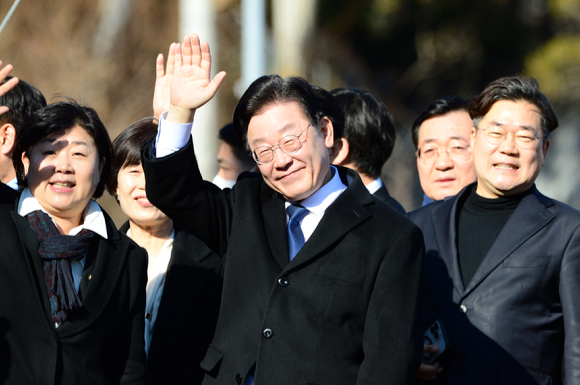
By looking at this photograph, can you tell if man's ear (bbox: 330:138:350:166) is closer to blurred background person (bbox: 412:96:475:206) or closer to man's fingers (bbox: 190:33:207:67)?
blurred background person (bbox: 412:96:475:206)

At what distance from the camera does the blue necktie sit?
265cm

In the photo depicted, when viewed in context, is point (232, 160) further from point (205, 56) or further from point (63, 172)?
point (205, 56)

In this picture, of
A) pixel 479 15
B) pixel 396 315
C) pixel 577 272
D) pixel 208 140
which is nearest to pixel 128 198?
pixel 396 315

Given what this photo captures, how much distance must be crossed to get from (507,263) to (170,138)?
156 centimetres

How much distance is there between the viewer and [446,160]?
4062 millimetres

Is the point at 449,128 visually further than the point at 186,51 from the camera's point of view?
Yes

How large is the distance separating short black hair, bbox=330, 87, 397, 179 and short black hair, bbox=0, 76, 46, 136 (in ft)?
5.56

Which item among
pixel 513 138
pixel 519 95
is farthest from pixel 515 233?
pixel 519 95

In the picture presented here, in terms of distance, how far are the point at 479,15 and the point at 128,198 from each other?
43.4ft

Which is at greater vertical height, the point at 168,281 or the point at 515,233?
the point at 515,233

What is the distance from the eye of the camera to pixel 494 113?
10.8ft

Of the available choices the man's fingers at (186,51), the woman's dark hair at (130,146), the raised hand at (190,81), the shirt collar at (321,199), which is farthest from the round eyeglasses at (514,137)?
the woman's dark hair at (130,146)

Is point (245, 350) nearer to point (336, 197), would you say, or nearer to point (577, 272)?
point (336, 197)

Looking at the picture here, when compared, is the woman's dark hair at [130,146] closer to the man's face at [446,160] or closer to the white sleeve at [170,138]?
the white sleeve at [170,138]
